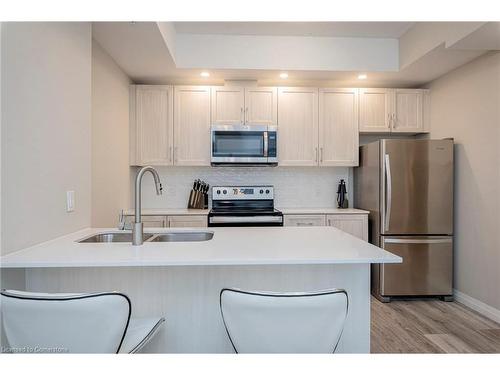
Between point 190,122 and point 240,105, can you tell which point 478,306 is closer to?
point 240,105

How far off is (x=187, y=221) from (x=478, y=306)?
9.46 ft

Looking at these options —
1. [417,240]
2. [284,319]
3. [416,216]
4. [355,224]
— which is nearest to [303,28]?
[355,224]

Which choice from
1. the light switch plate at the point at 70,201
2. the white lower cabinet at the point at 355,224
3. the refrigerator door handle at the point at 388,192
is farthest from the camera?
the white lower cabinet at the point at 355,224

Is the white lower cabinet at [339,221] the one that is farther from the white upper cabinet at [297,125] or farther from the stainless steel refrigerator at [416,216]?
the white upper cabinet at [297,125]

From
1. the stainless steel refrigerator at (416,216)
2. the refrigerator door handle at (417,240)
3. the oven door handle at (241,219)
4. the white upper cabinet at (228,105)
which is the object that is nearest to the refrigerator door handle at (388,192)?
the stainless steel refrigerator at (416,216)

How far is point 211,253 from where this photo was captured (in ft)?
4.81

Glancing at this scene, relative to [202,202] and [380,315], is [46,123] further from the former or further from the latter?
[380,315]

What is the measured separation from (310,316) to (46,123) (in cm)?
159

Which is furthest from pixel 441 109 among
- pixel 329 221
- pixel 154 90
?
pixel 154 90

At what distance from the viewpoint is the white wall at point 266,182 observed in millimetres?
4039

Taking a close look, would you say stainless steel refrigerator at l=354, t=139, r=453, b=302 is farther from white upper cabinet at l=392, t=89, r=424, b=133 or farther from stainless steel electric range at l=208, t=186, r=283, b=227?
stainless steel electric range at l=208, t=186, r=283, b=227

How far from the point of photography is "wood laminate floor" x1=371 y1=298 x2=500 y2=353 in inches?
94.0

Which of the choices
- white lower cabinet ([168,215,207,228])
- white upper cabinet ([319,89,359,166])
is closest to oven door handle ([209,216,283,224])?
white lower cabinet ([168,215,207,228])

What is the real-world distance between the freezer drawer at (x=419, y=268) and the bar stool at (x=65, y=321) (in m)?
2.88
